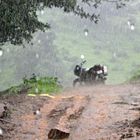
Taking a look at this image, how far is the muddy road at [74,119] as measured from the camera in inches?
327

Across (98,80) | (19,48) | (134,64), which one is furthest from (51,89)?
(134,64)

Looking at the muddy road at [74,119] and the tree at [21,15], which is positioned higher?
the tree at [21,15]

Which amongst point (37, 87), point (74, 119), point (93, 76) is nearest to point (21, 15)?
point (37, 87)

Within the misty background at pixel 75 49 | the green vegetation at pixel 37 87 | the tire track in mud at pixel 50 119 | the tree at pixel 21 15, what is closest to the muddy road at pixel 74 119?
the tire track in mud at pixel 50 119

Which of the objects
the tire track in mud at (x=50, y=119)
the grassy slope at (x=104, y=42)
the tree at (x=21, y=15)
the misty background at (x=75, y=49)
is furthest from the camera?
the grassy slope at (x=104, y=42)

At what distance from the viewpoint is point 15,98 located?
13.4 m

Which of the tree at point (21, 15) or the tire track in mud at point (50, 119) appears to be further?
the tree at point (21, 15)

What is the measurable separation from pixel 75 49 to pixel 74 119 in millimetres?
97265

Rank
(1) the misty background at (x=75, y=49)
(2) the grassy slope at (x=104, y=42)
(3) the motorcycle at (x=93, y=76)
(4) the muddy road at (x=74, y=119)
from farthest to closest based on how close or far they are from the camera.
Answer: (2) the grassy slope at (x=104, y=42) < (1) the misty background at (x=75, y=49) < (3) the motorcycle at (x=93, y=76) < (4) the muddy road at (x=74, y=119)

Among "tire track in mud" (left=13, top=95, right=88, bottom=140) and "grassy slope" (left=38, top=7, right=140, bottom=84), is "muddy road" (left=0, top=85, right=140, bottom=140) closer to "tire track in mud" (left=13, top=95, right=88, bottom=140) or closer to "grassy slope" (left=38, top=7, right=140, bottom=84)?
"tire track in mud" (left=13, top=95, right=88, bottom=140)

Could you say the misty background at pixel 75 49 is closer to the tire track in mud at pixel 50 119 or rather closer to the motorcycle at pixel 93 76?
the motorcycle at pixel 93 76

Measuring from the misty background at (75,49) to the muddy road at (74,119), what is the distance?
5273 cm

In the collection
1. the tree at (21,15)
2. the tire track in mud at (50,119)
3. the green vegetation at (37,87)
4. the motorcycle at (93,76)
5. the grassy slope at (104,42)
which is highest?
the grassy slope at (104,42)

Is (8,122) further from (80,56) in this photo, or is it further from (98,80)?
(80,56)
